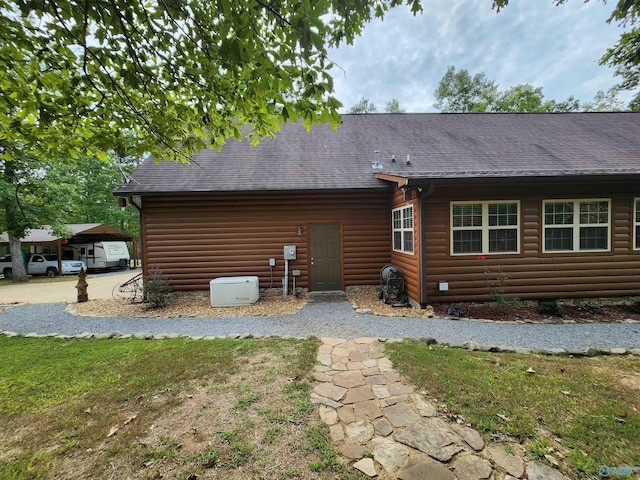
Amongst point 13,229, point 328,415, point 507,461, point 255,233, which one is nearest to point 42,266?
point 13,229

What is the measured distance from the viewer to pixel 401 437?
212 cm

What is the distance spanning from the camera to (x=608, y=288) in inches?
242

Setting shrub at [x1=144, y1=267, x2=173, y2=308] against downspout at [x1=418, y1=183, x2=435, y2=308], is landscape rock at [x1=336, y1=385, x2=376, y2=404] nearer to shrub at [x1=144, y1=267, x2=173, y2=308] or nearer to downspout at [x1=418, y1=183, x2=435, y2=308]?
downspout at [x1=418, y1=183, x2=435, y2=308]

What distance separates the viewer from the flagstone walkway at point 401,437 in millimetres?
1794

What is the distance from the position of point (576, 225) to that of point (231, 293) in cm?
816

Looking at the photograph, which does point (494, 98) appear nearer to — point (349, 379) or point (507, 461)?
point (349, 379)

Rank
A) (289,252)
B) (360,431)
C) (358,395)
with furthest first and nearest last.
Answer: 1. (289,252)
2. (358,395)
3. (360,431)

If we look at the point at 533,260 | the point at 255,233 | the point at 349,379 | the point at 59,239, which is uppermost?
the point at 255,233

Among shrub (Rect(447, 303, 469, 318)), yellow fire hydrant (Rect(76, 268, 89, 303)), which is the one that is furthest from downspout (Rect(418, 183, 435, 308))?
yellow fire hydrant (Rect(76, 268, 89, 303))

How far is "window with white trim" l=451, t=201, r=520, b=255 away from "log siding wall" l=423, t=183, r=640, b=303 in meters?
0.13

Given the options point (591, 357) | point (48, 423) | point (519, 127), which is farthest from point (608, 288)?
point (48, 423)

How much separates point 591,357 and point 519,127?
9158 millimetres

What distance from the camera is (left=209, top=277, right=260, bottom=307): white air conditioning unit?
6.69 meters

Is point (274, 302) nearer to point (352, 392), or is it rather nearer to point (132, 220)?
point (352, 392)
